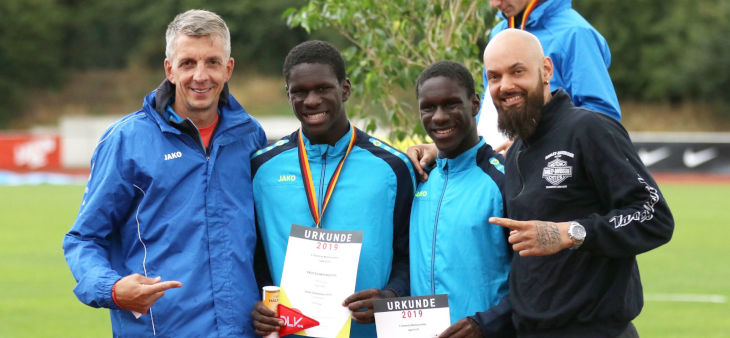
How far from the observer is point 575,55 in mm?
4523

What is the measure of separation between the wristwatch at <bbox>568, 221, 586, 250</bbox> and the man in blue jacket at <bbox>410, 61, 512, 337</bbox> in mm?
598

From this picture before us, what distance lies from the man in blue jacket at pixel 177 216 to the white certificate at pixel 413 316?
0.60 m

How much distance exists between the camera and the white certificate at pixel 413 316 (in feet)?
12.8

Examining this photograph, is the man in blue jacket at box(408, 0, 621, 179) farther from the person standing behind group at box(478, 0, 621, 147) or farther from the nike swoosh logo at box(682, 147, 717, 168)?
the nike swoosh logo at box(682, 147, 717, 168)

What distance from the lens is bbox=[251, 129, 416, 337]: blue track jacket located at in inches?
163

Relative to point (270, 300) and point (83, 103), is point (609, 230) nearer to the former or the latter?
point (270, 300)

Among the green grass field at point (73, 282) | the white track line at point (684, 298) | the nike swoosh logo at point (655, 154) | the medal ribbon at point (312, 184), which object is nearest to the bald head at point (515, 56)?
the medal ribbon at point (312, 184)

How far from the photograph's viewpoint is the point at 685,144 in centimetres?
2897

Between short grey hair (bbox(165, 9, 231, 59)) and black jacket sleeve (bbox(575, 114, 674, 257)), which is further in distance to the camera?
short grey hair (bbox(165, 9, 231, 59))

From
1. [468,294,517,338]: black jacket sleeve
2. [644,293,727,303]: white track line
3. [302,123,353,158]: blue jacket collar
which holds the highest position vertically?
[302,123,353,158]: blue jacket collar

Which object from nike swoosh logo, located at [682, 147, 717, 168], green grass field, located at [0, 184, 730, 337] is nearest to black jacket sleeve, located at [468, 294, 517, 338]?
green grass field, located at [0, 184, 730, 337]

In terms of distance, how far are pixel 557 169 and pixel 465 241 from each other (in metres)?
0.59

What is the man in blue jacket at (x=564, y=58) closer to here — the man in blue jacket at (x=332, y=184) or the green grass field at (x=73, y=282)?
the man in blue jacket at (x=332, y=184)

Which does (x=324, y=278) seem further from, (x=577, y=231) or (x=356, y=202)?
(x=577, y=231)
